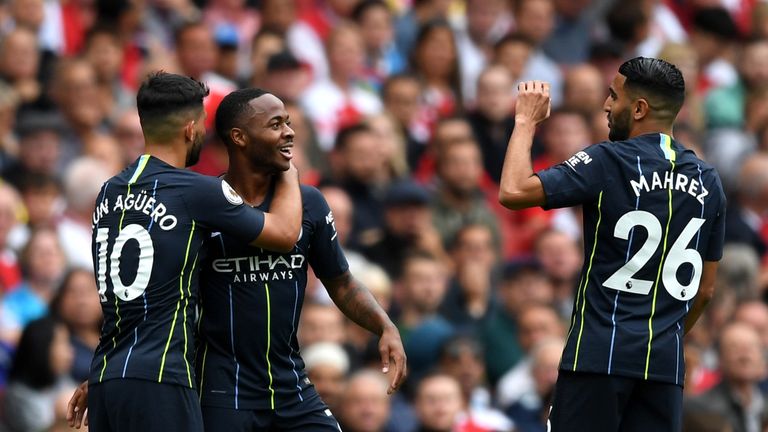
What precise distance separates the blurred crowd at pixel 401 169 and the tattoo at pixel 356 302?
10.1 ft

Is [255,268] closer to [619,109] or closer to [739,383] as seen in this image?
[619,109]

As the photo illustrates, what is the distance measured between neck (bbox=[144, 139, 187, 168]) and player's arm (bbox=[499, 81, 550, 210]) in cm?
146

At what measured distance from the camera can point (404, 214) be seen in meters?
12.9

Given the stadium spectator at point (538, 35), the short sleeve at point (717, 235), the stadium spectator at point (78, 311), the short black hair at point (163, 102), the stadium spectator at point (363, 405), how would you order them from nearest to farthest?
1. the short black hair at point (163, 102)
2. the short sleeve at point (717, 235)
3. the stadium spectator at point (363, 405)
4. the stadium spectator at point (78, 311)
5. the stadium spectator at point (538, 35)

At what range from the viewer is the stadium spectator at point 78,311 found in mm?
11133

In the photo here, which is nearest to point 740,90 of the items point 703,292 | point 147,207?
point 703,292

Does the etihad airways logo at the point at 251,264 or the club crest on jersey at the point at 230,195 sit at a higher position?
the club crest on jersey at the point at 230,195

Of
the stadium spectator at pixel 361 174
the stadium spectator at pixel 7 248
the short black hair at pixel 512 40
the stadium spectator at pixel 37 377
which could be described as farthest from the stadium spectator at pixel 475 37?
the stadium spectator at pixel 37 377

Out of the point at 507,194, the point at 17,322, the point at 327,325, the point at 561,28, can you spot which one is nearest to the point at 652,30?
the point at 561,28

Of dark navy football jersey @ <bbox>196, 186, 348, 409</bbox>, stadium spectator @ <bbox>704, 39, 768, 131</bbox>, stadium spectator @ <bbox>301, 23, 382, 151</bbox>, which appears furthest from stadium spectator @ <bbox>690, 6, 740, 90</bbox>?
dark navy football jersey @ <bbox>196, 186, 348, 409</bbox>

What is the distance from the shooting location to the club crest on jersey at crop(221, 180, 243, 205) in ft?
24.0

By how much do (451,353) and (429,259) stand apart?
2.89ft

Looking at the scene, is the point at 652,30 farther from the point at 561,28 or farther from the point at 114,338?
the point at 114,338

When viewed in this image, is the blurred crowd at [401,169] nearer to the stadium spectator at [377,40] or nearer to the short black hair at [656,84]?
the stadium spectator at [377,40]
